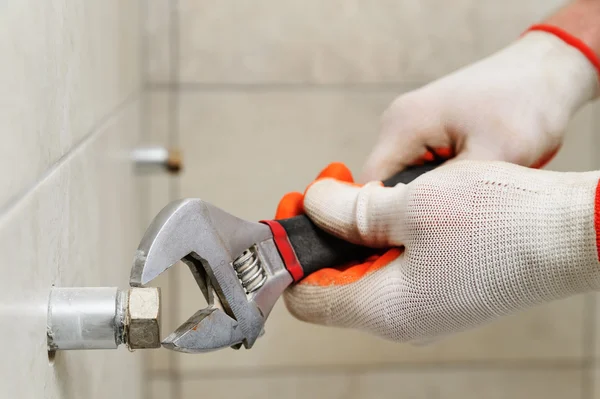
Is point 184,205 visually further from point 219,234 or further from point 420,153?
point 420,153

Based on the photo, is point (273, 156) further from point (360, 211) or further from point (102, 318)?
point (102, 318)

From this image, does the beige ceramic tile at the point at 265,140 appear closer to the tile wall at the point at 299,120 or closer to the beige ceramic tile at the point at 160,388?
the tile wall at the point at 299,120

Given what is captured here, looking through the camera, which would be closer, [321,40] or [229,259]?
[229,259]

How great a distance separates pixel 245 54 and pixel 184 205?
561mm

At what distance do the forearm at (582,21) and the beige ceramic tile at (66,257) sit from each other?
0.35 meters

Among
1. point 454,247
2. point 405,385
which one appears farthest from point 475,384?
point 454,247

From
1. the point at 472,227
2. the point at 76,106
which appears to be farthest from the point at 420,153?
the point at 76,106

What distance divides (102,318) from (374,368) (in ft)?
2.27

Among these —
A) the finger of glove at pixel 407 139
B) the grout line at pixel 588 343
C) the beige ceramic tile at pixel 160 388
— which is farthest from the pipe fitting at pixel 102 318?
the grout line at pixel 588 343

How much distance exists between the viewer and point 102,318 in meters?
0.26

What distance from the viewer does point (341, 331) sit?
0.89 meters

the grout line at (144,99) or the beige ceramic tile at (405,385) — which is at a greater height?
the grout line at (144,99)

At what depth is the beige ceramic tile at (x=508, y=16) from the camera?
2.77ft

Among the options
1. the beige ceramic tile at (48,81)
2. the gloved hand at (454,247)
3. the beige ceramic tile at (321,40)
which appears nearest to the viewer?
the beige ceramic tile at (48,81)
